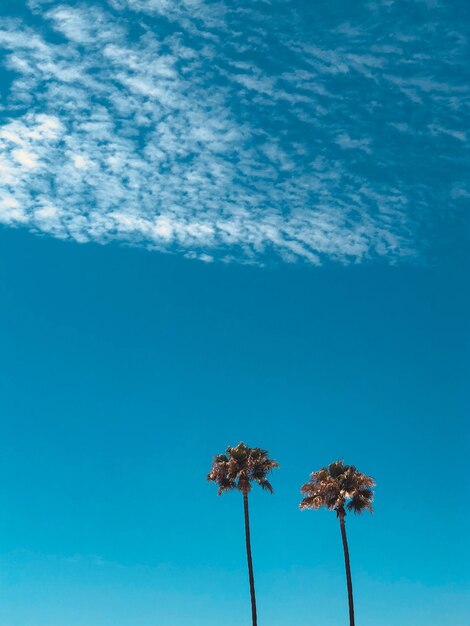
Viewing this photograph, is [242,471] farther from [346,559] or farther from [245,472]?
[346,559]

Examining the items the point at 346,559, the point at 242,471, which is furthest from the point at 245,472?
the point at 346,559

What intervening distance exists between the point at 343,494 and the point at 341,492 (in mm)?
204

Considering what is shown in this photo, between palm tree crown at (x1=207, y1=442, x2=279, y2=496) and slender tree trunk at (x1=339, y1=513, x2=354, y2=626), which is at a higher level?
palm tree crown at (x1=207, y1=442, x2=279, y2=496)

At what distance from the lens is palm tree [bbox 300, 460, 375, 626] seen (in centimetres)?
5762

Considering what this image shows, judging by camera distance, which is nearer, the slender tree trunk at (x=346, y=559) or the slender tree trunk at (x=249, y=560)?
the slender tree trunk at (x=346, y=559)

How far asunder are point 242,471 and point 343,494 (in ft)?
29.0

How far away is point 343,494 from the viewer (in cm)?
5772

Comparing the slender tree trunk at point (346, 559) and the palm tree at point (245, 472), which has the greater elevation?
the palm tree at point (245, 472)

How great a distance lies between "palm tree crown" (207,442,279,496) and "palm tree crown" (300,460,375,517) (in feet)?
16.7

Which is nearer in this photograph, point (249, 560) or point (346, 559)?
point (346, 559)

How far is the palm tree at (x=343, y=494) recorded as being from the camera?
2269 inches

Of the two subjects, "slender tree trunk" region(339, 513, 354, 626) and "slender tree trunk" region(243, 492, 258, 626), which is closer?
"slender tree trunk" region(339, 513, 354, 626)

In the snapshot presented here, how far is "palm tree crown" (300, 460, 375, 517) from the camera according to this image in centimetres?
5766

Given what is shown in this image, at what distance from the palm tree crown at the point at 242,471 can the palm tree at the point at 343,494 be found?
5105 millimetres
